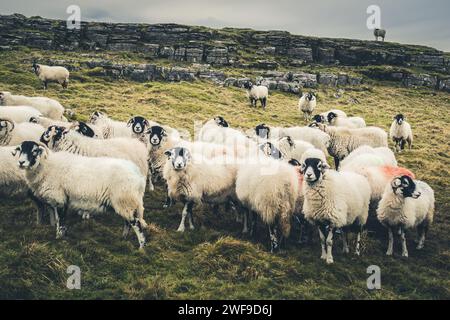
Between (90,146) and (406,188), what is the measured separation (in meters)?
8.52

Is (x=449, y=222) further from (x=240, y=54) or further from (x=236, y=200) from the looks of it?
(x=240, y=54)

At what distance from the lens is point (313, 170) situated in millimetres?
8641

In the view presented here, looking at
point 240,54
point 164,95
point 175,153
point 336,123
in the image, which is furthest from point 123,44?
point 175,153

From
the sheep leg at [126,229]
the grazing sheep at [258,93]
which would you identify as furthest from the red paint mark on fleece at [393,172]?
the grazing sheep at [258,93]

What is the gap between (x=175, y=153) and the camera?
32.3ft

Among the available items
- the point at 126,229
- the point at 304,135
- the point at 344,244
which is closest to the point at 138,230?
the point at 126,229

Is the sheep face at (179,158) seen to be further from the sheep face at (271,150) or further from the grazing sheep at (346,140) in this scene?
the grazing sheep at (346,140)

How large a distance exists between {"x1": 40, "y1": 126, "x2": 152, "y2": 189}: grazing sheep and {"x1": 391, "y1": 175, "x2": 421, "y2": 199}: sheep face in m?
6.84

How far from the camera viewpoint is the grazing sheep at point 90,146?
10820mm

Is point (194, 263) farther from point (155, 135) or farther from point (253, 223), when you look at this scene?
point (155, 135)

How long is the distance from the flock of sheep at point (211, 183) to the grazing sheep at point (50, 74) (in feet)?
65.2

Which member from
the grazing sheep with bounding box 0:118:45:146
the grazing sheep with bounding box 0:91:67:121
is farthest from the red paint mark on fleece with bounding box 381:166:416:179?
the grazing sheep with bounding box 0:91:67:121

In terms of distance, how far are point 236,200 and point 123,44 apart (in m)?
51.6

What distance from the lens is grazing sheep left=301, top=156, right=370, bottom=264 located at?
8.59m
